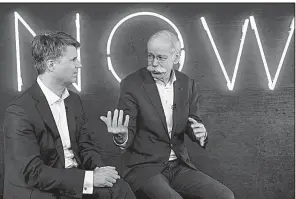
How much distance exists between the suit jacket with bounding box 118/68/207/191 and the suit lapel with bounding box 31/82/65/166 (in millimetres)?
567

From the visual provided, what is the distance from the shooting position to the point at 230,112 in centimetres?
468

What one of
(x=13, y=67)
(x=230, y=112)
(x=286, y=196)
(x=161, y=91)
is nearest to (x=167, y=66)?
(x=161, y=91)

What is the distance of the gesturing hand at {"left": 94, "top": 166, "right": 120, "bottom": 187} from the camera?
120 inches

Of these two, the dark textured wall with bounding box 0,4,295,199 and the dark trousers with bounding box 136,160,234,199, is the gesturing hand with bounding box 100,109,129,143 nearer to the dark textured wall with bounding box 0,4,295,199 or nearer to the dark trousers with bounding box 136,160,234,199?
the dark trousers with bounding box 136,160,234,199

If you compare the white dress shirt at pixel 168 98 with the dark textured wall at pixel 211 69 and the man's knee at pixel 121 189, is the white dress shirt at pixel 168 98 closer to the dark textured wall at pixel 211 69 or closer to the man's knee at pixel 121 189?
the man's knee at pixel 121 189

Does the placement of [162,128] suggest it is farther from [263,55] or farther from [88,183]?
[263,55]

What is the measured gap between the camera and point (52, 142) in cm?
313

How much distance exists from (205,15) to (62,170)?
222 cm

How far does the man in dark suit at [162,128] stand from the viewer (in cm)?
351

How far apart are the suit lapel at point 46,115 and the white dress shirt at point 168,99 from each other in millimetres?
851

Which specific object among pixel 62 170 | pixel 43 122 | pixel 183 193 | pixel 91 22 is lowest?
pixel 183 193

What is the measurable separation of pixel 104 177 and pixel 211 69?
191 cm

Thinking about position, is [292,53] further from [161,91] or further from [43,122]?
[43,122]

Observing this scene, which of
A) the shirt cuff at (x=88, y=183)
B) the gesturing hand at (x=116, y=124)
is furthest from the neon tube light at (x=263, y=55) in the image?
the shirt cuff at (x=88, y=183)
